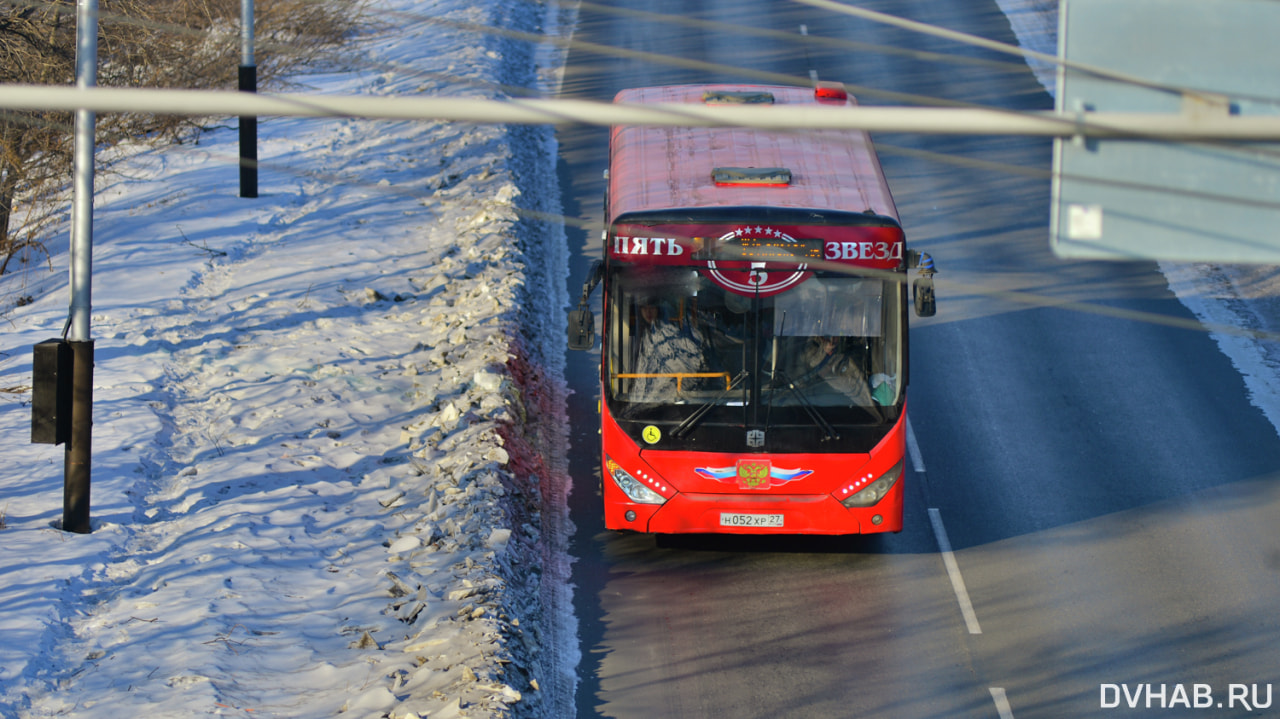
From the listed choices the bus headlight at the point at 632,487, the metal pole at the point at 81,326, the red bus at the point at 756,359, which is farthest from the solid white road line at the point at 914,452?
the metal pole at the point at 81,326

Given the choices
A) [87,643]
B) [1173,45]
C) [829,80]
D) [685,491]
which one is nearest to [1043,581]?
[685,491]

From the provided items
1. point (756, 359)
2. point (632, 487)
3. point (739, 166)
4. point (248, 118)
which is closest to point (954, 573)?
point (756, 359)

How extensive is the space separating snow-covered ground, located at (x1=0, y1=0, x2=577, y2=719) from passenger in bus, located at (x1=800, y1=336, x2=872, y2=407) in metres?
2.87

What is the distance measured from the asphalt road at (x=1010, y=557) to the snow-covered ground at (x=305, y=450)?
0.85 metres

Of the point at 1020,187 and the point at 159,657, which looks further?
the point at 1020,187

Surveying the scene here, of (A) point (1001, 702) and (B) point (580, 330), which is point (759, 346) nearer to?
(B) point (580, 330)

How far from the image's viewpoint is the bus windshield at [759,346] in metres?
10.1

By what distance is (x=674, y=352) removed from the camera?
1022 cm

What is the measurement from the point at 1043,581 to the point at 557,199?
1072cm

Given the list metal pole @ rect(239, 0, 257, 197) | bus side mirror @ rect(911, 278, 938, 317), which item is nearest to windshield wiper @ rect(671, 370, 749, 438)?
bus side mirror @ rect(911, 278, 938, 317)

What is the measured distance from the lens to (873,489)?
10.4 meters

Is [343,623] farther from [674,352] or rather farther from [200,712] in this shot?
[674,352]

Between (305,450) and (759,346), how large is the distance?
4.87 m

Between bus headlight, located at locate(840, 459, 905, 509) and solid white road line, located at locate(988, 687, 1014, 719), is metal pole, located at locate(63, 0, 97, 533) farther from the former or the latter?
solid white road line, located at locate(988, 687, 1014, 719)
